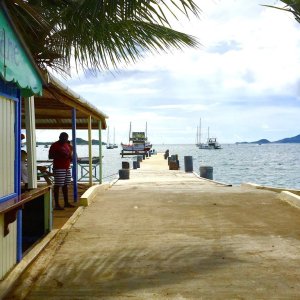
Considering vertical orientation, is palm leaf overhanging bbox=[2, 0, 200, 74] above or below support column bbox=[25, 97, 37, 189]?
above

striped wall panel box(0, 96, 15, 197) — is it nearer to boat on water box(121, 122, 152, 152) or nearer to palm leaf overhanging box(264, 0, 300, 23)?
palm leaf overhanging box(264, 0, 300, 23)

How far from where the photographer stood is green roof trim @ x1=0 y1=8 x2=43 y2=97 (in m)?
4.21

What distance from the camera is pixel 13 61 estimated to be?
4.48 meters

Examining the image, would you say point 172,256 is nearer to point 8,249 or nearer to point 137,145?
point 8,249

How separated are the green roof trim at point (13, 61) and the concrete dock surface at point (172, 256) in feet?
7.46

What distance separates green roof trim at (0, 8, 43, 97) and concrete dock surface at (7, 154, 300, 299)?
2.27 meters

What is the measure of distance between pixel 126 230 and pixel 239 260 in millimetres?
2458

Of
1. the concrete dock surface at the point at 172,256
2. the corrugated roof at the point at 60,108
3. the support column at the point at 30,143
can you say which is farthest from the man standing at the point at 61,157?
the support column at the point at 30,143

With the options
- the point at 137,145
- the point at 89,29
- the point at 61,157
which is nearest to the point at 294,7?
the point at 89,29

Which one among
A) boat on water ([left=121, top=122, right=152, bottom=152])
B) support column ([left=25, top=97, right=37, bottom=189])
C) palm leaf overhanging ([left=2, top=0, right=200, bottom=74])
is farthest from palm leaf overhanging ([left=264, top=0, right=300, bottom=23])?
boat on water ([left=121, top=122, right=152, bottom=152])

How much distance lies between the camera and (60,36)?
19.5 ft

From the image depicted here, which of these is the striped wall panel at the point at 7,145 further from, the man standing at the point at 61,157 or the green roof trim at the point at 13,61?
the man standing at the point at 61,157

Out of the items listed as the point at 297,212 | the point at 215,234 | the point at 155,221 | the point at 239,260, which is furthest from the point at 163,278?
the point at 297,212

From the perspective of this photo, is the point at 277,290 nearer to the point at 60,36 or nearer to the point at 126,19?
the point at 126,19
